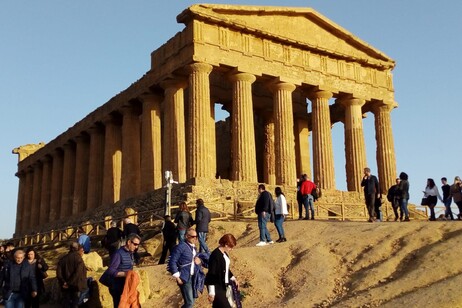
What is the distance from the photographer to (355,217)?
2773cm

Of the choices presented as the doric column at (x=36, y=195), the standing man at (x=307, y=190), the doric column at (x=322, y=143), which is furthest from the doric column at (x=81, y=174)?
the standing man at (x=307, y=190)

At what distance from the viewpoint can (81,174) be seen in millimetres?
45031

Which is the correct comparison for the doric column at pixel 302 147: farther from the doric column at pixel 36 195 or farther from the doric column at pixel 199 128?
the doric column at pixel 36 195

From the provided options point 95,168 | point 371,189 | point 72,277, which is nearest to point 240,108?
→ point 95,168

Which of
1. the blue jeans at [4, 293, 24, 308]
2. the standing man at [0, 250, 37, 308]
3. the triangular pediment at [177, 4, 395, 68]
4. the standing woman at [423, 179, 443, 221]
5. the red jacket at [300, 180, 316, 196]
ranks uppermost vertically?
the triangular pediment at [177, 4, 395, 68]

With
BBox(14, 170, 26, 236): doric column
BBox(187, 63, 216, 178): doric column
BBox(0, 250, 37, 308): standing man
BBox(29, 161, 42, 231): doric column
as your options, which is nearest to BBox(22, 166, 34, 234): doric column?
BBox(14, 170, 26, 236): doric column

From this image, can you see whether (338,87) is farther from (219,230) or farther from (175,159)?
(219,230)

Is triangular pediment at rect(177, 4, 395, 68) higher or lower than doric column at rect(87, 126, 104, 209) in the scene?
higher

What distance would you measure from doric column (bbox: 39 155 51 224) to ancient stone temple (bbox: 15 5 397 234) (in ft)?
17.2

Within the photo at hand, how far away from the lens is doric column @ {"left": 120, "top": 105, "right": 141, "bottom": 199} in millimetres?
37875

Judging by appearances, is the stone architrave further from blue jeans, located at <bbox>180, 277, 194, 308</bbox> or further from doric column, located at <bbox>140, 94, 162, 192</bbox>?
blue jeans, located at <bbox>180, 277, 194, 308</bbox>

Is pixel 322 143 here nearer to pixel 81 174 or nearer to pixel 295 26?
pixel 295 26

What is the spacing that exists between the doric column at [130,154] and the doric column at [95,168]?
465cm

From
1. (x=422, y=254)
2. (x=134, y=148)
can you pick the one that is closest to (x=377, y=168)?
(x=134, y=148)
